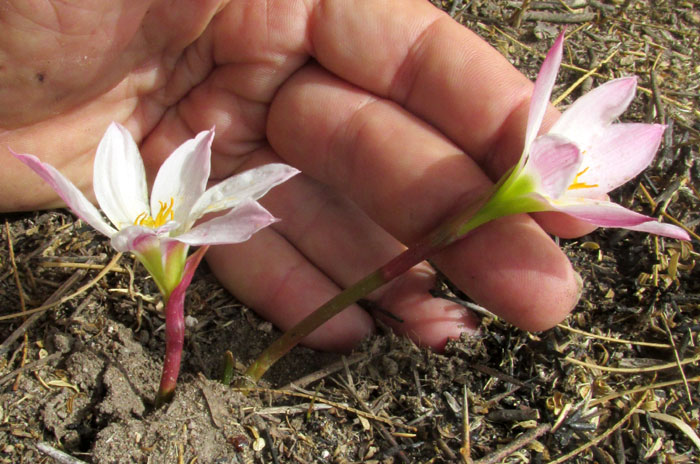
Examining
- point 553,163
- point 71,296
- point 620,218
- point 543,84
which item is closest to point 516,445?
point 620,218

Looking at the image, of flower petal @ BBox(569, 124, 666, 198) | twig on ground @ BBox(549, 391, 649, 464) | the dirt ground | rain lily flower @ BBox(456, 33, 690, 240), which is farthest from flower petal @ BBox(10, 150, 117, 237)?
twig on ground @ BBox(549, 391, 649, 464)

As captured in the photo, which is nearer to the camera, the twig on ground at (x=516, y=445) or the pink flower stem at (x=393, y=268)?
the pink flower stem at (x=393, y=268)

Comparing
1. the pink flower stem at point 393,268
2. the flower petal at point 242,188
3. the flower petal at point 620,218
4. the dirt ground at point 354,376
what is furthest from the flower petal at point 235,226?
the flower petal at point 620,218

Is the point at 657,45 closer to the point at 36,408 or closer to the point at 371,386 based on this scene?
the point at 371,386

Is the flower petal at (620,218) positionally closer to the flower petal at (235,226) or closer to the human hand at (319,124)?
the human hand at (319,124)

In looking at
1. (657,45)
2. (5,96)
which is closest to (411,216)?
(5,96)

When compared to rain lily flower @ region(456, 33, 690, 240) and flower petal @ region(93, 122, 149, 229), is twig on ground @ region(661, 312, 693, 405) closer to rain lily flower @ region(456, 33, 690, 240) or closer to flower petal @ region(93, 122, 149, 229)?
rain lily flower @ region(456, 33, 690, 240)

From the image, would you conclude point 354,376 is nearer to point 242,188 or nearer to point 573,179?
point 242,188
